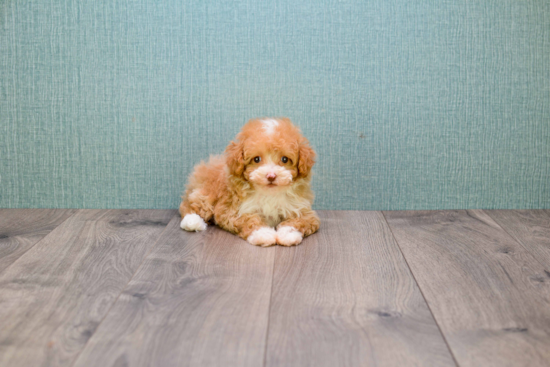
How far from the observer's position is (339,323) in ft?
3.77

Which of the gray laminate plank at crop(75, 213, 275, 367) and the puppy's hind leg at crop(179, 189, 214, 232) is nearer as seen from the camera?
the gray laminate plank at crop(75, 213, 275, 367)

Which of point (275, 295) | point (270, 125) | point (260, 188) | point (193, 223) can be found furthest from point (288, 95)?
point (275, 295)

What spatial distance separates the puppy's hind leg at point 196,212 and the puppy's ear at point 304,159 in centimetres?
36

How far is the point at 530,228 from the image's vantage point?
1.89m

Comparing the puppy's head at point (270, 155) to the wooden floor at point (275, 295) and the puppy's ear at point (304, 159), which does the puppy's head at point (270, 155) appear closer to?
the puppy's ear at point (304, 159)

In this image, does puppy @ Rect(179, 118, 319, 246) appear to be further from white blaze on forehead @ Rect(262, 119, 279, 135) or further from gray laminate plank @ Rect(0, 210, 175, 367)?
gray laminate plank @ Rect(0, 210, 175, 367)

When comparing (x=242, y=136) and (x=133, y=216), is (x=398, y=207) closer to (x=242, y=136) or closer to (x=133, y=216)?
(x=242, y=136)

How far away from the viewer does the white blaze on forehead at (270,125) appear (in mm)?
1686

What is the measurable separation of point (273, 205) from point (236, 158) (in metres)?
0.20

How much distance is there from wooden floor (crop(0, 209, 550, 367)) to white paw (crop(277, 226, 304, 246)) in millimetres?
38

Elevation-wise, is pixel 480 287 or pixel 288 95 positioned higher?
pixel 288 95

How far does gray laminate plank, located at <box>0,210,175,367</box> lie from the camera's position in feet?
3.47

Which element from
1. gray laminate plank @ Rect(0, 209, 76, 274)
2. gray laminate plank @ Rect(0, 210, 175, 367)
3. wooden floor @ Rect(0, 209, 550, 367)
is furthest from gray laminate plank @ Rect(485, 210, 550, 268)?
gray laminate plank @ Rect(0, 209, 76, 274)

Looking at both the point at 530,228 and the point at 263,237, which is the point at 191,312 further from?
the point at 530,228
